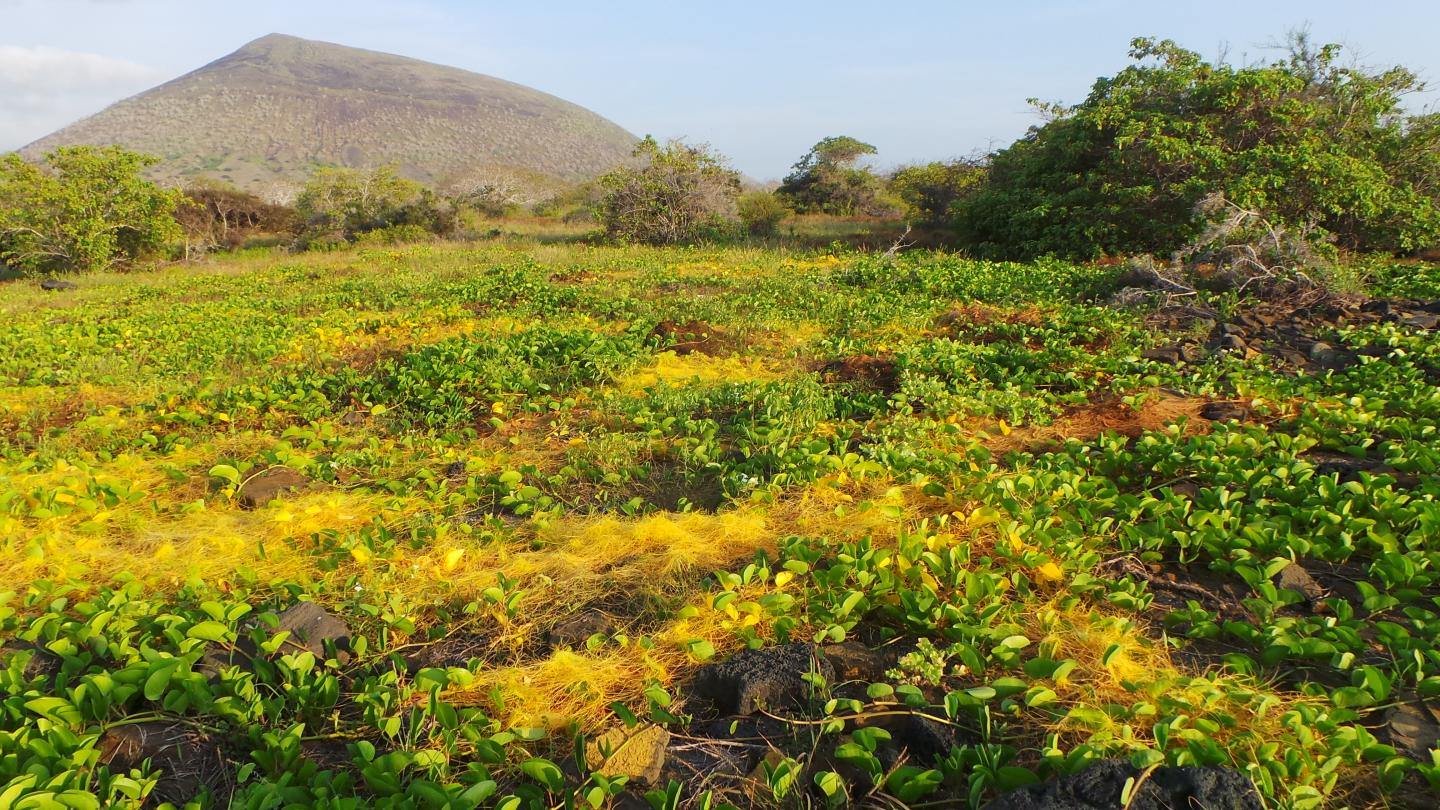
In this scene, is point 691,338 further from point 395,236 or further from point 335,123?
point 335,123

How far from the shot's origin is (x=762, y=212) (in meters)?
22.3

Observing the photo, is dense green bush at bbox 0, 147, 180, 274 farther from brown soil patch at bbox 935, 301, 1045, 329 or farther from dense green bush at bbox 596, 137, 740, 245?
brown soil patch at bbox 935, 301, 1045, 329

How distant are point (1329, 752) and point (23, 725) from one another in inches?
154

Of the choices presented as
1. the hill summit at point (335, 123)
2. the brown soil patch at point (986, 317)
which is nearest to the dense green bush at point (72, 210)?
the brown soil patch at point (986, 317)

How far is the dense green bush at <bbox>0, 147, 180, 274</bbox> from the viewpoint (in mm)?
17375

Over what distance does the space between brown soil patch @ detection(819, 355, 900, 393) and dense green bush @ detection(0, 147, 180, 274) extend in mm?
20392

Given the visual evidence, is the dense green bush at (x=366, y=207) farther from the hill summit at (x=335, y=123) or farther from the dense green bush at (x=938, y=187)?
the hill summit at (x=335, y=123)

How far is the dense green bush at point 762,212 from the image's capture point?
2024 cm

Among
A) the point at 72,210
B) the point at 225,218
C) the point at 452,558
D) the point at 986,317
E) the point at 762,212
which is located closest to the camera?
the point at 452,558

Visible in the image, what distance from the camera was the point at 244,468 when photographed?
4.52 metres

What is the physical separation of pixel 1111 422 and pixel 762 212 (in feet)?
60.9

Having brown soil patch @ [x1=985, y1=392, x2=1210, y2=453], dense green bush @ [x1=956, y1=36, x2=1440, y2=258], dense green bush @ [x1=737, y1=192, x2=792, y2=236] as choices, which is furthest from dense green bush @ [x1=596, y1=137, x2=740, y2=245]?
brown soil patch @ [x1=985, y1=392, x2=1210, y2=453]

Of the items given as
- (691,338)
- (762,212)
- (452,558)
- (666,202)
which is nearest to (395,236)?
(666,202)

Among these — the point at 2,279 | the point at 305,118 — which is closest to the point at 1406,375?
the point at 2,279
